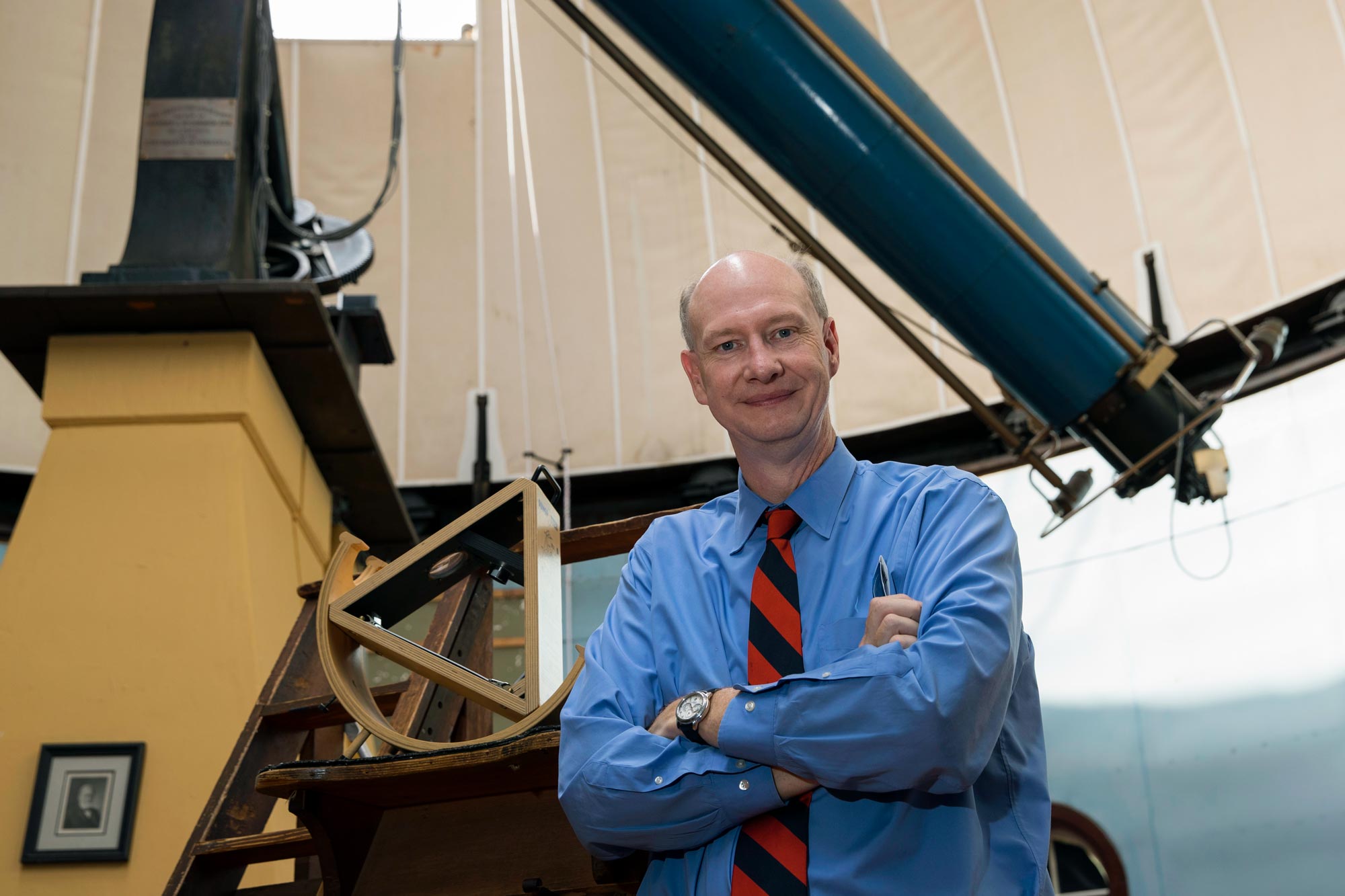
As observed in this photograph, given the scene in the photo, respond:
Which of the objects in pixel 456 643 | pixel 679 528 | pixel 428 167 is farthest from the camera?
pixel 428 167

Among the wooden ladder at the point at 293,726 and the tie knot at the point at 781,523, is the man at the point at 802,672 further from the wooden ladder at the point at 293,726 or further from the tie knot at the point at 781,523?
the wooden ladder at the point at 293,726

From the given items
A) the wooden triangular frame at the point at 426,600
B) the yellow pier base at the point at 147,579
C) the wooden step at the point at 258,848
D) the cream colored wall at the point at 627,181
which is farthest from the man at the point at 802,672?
the cream colored wall at the point at 627,181

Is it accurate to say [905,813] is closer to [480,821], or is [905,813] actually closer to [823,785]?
[823,785]

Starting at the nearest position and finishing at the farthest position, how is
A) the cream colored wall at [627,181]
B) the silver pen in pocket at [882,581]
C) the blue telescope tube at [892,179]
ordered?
the silver pen in pocket at [882,581], the blue telescope tube at [892,179], the cream colored wall at [627,181]

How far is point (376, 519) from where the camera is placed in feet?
15.8

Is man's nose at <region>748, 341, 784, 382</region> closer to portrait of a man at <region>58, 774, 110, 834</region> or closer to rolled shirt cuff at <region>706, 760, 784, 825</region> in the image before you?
rolled shirt cuff at <region>706, 760, 784, 825</region>

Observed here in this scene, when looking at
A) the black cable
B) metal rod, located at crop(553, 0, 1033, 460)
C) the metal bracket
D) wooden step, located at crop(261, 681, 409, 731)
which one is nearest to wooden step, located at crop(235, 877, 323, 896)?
wooden step, located at crop(261, 681, 409, 731)

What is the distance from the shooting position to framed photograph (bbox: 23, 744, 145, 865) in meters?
2.88

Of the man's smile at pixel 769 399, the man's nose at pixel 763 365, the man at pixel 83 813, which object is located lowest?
the man at pixel 83 813

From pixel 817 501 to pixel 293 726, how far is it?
1478mm

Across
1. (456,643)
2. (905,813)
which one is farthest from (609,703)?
(456,643)

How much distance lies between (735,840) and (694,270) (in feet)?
20.7

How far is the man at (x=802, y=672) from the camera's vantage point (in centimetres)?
112

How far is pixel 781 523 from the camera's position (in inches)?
55.5
